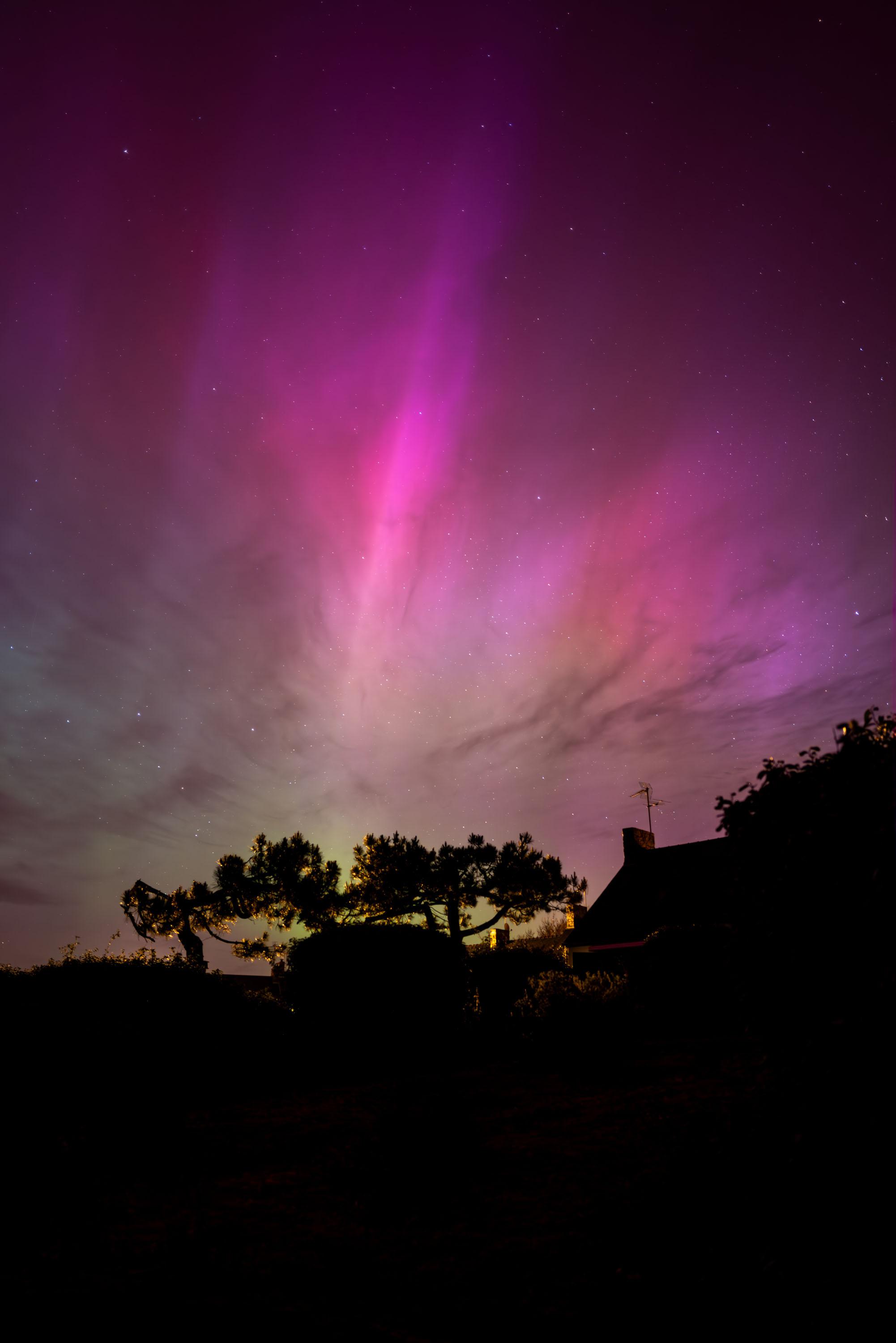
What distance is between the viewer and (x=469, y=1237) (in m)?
5.75

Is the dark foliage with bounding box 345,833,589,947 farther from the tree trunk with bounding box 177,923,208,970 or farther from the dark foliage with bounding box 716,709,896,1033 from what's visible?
the dark foliage with bounding box 716,709,896,1033

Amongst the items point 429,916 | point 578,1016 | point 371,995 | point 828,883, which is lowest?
point 578,1016

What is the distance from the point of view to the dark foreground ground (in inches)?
169

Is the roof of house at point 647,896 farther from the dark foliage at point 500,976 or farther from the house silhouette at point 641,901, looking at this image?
the dark foliage at point 500,976

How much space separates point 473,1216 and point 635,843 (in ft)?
107

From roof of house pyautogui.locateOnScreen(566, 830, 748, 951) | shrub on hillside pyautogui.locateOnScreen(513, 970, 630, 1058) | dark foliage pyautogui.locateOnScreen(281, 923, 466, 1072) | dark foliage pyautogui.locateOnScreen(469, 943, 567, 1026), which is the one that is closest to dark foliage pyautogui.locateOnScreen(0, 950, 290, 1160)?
dark foliage pyautogui.locateOnScreen(281, 923, 466, 1072)

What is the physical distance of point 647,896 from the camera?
33.9m

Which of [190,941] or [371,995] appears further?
[190,941]

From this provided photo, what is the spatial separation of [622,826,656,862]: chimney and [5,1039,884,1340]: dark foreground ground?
92.3 ft

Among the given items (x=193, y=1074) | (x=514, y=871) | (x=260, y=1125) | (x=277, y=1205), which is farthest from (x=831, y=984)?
(x=514, y=871)

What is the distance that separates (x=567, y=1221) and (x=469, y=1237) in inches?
31.3

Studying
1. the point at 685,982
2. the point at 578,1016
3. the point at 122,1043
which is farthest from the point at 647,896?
the point at 122,1043

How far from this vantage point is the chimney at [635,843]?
121ft

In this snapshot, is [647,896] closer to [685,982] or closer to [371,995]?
[685,982]
